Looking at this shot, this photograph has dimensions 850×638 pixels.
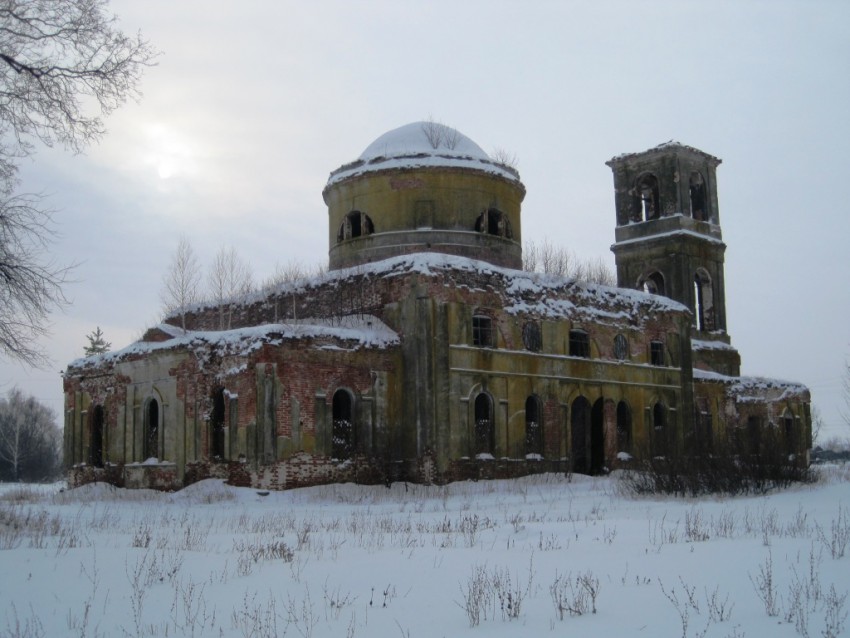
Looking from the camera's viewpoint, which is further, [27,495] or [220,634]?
[27,495]

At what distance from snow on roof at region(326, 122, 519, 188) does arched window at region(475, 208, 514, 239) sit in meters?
1.23

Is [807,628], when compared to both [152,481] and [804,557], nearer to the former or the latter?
[804,557]

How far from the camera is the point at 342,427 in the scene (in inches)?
965

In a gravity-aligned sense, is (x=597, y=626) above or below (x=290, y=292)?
below

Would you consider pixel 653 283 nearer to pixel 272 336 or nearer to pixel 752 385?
pixel 752 385

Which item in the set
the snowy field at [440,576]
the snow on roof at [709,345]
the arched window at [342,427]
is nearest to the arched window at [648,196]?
the snow on roof at [709,345]

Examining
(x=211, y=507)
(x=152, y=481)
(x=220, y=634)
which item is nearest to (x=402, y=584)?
(x=220, y=634)

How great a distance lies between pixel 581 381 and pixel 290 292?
9.00 m

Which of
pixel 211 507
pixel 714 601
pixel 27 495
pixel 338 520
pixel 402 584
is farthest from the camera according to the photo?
pixel 27 495

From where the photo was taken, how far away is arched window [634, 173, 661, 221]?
129 feet

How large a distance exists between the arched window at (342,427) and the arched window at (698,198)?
67.1ft

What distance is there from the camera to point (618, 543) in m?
11.7

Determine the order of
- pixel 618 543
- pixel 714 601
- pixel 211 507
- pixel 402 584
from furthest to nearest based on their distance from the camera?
pixel 211 507, pixel 618 543, pixel 402 584, pixel 714 601

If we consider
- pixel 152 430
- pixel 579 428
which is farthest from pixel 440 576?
pixel 579 428
